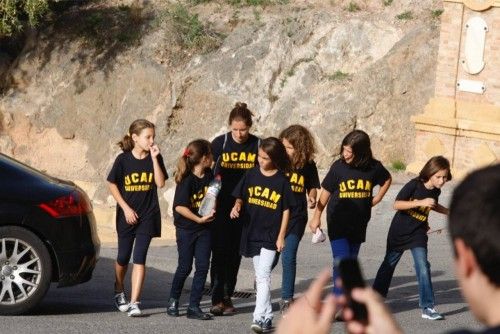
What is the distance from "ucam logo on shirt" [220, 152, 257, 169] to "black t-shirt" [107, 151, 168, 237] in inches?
25.2

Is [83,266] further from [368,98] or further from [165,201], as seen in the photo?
[368,98]

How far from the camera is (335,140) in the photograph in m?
23.0

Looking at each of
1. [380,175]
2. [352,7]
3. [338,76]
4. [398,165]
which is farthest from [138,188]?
[352,7]

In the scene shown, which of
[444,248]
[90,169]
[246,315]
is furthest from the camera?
[90,169]

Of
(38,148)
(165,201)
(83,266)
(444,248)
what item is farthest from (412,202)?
(38,148)

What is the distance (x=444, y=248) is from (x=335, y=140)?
7.74 m

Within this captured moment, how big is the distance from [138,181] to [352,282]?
7.95 m

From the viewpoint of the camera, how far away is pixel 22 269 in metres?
9.91

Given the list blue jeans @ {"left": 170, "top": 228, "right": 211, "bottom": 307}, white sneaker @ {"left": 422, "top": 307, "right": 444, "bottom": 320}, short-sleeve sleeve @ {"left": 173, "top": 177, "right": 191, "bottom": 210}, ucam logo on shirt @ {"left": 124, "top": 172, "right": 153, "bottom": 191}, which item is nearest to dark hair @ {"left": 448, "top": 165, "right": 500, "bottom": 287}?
short-sleeve sleeve @ {"left": 173, "top": 177, "right": 191, "bottom": 210}

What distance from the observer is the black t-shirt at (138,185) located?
10312 millimetres

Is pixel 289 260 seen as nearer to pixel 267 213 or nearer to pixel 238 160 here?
pixel 267 213

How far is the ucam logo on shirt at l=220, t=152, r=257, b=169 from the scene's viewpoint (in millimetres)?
10719

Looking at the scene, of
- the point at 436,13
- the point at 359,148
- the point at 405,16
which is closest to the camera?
the point at 359,148

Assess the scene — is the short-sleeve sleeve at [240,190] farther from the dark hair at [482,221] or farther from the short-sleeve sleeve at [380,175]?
the dark hair at [482,221]
